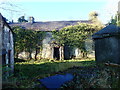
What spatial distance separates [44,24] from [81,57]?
8542mm

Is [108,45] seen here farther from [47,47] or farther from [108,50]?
[47,47]

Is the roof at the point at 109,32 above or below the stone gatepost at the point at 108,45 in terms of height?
above

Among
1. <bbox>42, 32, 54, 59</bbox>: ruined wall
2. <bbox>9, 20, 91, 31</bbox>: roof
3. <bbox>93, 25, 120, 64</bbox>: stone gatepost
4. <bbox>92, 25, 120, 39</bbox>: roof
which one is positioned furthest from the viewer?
<bbox>9, 20, 91, 31</bbox>: roof

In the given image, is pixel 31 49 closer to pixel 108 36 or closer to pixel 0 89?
pixel 108 36

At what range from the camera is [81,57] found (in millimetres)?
19219

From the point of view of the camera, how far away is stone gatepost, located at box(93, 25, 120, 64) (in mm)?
9764

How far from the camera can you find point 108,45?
1046cm

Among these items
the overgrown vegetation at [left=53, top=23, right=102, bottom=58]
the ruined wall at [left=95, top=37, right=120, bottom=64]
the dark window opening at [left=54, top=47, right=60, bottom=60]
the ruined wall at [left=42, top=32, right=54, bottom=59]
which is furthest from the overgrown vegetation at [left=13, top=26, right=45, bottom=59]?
the ruined wall at [left=95, top=37, right=120, bottom=64]

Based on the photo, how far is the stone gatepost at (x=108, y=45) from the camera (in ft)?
32.0

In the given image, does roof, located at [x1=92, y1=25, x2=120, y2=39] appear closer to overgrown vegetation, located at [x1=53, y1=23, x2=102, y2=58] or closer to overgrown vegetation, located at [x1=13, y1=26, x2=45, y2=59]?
overgrown vegetation, located at [x1=53, y1=23, x2=102, y2=58]

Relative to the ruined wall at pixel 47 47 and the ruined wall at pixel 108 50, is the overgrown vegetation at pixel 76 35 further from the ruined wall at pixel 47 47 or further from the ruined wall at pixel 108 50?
the ruined wall at pixel 108 50

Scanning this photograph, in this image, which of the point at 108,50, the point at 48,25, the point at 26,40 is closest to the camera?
the point at 108,50

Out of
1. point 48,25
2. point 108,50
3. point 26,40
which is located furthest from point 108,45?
point 48,25

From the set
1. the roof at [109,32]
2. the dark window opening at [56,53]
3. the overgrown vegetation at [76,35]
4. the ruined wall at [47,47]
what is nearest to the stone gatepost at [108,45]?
the roof at [109,32]
